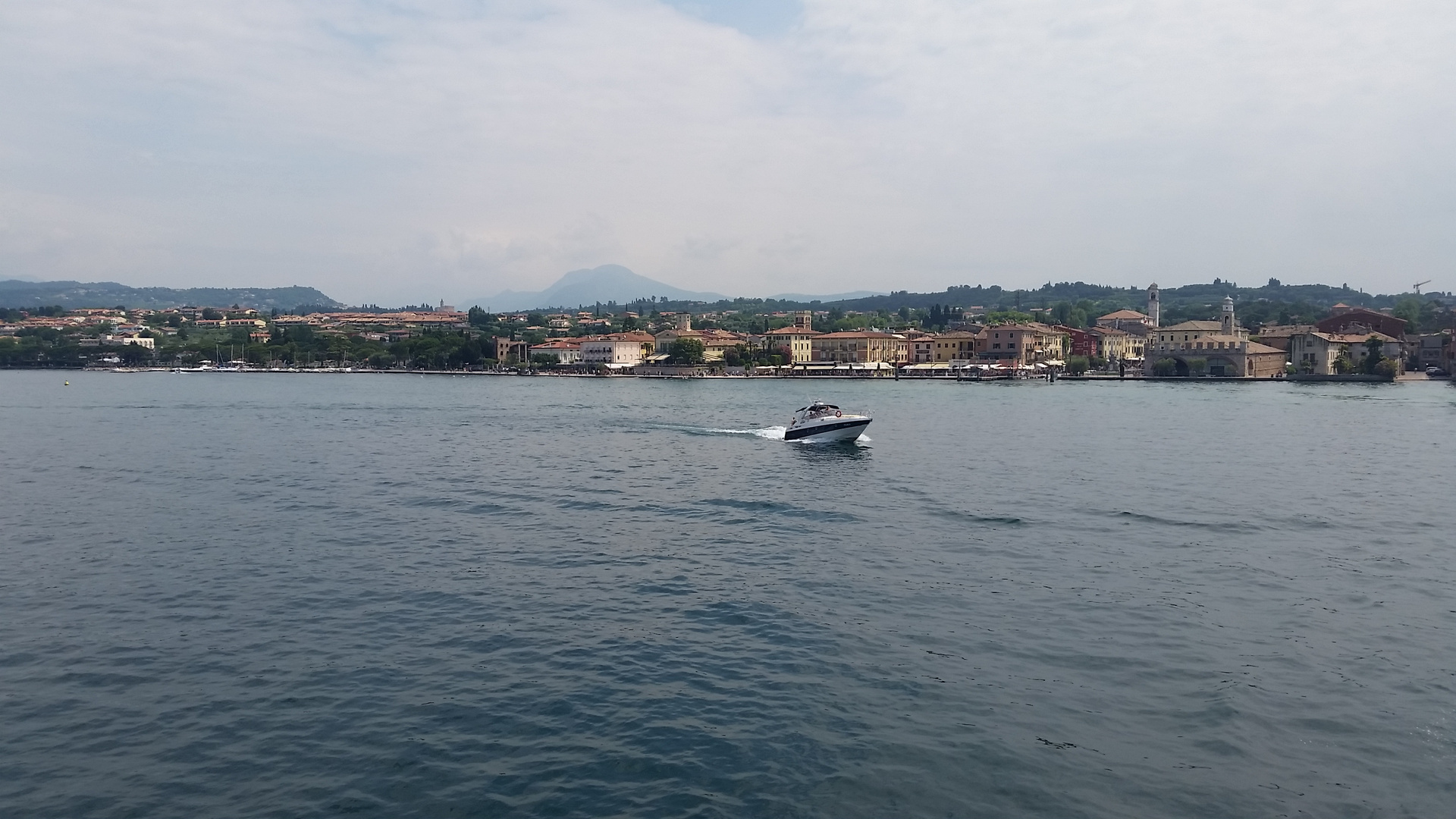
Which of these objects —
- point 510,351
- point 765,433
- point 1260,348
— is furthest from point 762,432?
point 510,351

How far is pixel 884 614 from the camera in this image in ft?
50.0

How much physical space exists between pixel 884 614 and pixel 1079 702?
3.99 m

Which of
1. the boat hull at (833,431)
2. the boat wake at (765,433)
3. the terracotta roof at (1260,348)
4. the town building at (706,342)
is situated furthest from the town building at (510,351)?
the boat hull at (833,431)

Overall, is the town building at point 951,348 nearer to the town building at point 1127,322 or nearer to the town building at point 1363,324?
the town building at point 1127,322

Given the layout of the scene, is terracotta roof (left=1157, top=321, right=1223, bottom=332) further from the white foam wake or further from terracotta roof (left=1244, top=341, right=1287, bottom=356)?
the white foam wake

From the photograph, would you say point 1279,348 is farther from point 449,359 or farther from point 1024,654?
point 1024,654

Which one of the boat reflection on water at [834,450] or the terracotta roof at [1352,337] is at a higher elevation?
the terracotta roof at [1352,337]

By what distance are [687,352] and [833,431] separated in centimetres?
7746

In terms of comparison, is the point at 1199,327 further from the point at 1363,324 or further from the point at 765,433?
the point at 765,433

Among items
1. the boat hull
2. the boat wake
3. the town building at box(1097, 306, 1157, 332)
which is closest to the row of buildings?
the town building at box(1097, 306, 1157, 332)

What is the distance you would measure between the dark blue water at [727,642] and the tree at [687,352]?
84169mm

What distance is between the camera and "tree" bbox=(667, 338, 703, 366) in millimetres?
115875

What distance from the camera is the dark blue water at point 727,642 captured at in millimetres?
9852

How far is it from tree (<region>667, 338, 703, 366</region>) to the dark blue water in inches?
3314
